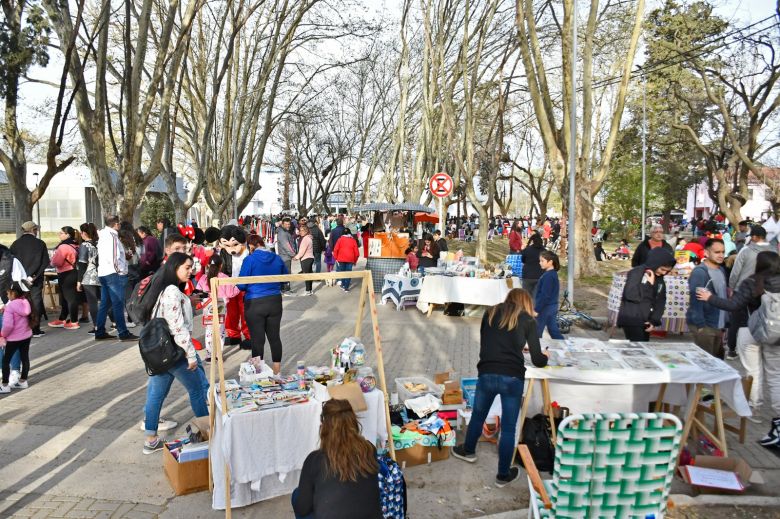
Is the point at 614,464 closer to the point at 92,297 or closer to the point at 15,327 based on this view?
the point at 15,327

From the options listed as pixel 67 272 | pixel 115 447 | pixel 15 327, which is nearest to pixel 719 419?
pixel 115 447

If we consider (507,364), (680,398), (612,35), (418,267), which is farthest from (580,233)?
(507,364)

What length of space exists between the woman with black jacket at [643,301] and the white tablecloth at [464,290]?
5.01 metres

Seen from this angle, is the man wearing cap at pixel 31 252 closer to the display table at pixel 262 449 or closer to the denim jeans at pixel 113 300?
the denim jeans at pixel 113 300

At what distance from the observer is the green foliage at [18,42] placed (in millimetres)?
12070

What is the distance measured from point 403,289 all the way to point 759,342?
810 centimetres

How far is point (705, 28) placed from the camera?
81.4ft

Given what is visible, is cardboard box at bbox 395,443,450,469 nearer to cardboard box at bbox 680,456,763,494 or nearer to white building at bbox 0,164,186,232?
cardboard box at bbox 680,456,763,494

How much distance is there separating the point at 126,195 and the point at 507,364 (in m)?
10.8

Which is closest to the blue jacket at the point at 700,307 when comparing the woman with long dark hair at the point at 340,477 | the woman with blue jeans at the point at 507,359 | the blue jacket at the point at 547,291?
the blue jacket at the point at 547,291

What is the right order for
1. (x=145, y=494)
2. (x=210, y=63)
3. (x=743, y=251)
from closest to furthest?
(x=145, y=494) < (x=743, y=251) < (x=210, y=63)

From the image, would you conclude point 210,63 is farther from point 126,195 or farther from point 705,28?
point 705,28

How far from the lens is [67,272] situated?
10.6 m

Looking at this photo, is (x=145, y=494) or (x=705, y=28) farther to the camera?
(x=705, y=28)
